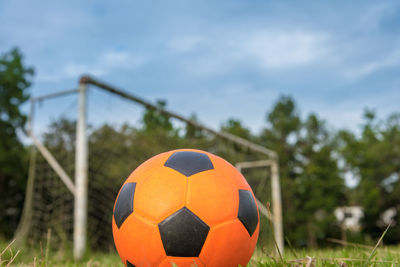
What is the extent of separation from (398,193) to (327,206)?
220 inches

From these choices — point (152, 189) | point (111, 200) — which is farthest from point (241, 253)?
point (111, 200)

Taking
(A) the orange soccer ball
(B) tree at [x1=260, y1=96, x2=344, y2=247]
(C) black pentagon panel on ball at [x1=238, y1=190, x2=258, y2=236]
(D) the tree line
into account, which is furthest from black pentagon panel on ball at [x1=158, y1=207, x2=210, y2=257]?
(B) tree at [x1=260, y1=96, x2=344, y2=247]

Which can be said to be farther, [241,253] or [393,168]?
[393,168]

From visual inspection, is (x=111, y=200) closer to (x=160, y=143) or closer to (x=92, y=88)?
(x=160, y=143)

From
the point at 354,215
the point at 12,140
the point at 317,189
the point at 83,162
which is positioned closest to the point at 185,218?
the point at 83,162

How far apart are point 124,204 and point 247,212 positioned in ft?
2.36

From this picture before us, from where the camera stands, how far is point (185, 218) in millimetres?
1834

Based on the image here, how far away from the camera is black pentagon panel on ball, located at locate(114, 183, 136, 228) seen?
201 cm

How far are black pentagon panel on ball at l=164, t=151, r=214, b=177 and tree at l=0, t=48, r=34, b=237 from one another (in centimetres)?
1849

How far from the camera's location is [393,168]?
28172 mm

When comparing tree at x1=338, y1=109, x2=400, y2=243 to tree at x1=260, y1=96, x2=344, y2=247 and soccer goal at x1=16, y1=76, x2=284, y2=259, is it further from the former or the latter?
soccer goal at x1=16, y1=76, x2=284, y2=259

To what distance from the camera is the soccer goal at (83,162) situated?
550 centimetres

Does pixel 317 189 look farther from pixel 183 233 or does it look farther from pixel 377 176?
pixel 183 233

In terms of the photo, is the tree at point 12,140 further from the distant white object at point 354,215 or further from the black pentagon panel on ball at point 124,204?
the distant white object at point 354,215
